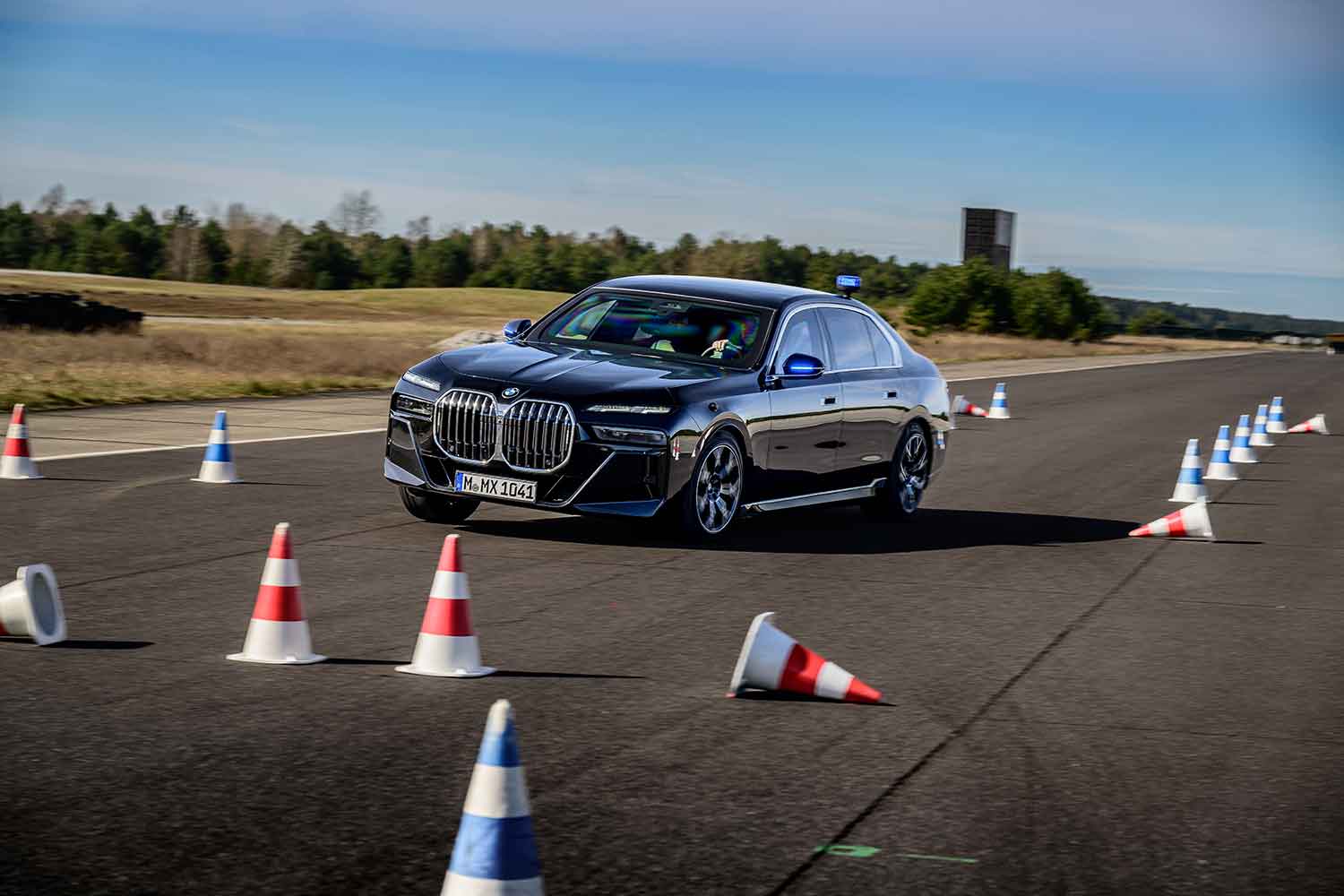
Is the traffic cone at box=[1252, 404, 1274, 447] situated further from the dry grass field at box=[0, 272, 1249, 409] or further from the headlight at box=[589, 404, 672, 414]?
the headlight at box=[589, 404, 672, 414]

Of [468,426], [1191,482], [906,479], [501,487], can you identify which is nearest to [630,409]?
[501,487]

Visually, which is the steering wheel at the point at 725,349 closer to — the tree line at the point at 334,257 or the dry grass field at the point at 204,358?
the dry grass field at the point at 204,358

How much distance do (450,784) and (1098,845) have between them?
1.93 metres

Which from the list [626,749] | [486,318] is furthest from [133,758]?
[486,318]

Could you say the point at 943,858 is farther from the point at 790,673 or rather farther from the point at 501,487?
the point at 501,487

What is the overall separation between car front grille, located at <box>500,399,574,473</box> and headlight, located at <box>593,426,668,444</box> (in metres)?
0.20

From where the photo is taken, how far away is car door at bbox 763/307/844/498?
12242 millimetres

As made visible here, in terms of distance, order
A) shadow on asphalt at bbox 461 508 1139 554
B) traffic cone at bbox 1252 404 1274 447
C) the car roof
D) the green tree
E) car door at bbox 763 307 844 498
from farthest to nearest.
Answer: the green tree, traffic cone at bbox 1252 404 1274 447, the car roof, car door at bbox 763 307 844 498, shadow on asphalt at bbox 461 508 1139 554

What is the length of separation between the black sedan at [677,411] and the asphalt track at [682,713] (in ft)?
1.31

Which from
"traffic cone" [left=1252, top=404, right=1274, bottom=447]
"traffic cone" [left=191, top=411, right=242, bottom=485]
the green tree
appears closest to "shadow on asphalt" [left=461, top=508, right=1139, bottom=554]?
"traffic cone" [left=191, top=411, right=242, bottom=485]

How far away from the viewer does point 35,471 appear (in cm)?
1439

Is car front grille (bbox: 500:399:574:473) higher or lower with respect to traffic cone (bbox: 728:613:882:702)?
higher

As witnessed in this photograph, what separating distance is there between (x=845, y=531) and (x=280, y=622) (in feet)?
21.0

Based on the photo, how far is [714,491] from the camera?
1171 cm
